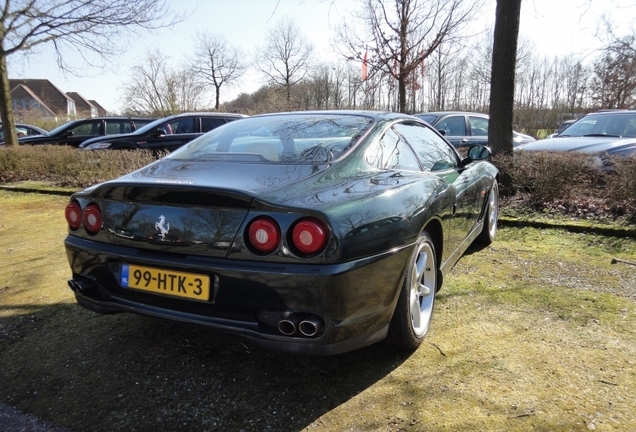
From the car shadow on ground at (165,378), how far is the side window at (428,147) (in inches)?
56.1

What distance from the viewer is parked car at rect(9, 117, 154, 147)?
1259 cm

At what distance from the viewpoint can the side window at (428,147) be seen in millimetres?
3305

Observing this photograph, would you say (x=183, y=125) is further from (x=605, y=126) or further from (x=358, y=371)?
(x=358, y=371)

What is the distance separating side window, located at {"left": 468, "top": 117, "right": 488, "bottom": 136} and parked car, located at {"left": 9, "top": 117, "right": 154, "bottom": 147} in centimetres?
949

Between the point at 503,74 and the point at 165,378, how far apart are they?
626 centimetres

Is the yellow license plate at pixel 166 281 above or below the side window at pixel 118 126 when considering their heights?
below

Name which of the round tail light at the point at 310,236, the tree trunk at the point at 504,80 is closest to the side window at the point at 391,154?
the round tail light at the point at 310,236

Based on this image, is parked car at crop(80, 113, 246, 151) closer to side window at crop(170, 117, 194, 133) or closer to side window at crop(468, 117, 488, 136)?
side window at crop(170, 117, 194, 133)

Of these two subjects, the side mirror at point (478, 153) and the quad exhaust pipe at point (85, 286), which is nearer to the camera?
the quad exhaust pipe at point (85, 286)

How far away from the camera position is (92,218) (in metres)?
2.45

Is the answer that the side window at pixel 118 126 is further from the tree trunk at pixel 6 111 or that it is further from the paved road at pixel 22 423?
the paved road at pixel 22 423

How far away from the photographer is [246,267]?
201 centimetres

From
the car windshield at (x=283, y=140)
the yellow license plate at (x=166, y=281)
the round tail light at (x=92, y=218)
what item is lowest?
the yellow license plate at (x=166, y=281)

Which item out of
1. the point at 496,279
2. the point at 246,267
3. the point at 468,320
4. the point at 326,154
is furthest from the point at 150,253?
the point at 496,279
